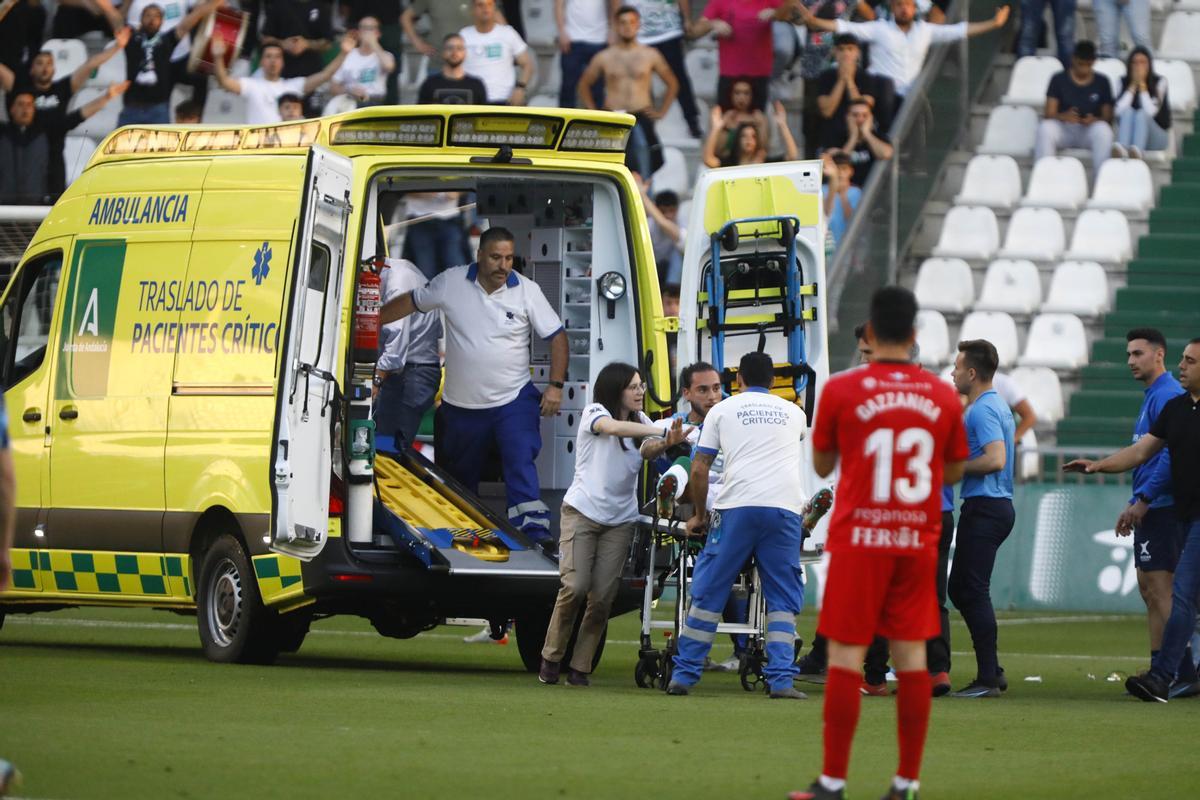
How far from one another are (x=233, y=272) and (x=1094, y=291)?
1119 cm

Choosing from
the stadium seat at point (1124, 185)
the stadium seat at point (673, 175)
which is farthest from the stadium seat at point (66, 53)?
the stadium seat at point (1124, 185)

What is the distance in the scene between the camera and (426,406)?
1451cm

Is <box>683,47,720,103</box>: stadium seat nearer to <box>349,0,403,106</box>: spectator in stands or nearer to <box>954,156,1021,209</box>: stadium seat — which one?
<box>954,156,1021,209</box>: stadium seat

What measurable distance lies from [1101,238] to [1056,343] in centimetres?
151

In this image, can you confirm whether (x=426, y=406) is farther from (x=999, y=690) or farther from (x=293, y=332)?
(x=999, y=690)

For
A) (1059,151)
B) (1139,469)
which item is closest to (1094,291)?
(1059,151)

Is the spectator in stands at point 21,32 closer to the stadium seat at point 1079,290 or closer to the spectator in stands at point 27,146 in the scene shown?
the spectator in stands at point 27,146

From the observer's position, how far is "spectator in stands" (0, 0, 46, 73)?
A: 24484mm

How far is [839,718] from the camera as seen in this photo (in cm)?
752

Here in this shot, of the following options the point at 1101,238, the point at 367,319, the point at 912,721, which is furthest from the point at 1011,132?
the point at 912,721

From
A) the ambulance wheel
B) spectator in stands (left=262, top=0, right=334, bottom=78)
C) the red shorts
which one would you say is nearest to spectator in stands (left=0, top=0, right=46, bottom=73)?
spectator in stands (left=262, top=0, right=334, bottom=78)

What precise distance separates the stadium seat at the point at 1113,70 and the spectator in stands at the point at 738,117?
3343 mm

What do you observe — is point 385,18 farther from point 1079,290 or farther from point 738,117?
point 1079,290

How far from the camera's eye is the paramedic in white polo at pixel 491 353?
1356cm
